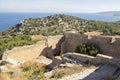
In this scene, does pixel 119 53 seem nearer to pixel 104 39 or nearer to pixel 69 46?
pixel 104 39

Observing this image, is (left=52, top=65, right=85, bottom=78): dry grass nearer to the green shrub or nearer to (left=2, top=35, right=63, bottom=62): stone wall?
the green shrub

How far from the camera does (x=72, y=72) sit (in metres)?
12.7

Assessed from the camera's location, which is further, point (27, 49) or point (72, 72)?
point (27, 49)

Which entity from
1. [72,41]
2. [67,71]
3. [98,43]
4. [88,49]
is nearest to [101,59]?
[67,71]

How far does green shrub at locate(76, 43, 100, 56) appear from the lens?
57.0 ft

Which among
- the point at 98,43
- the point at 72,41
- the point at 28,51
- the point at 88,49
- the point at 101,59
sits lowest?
the point at 28,51

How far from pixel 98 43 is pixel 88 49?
0.93 meters

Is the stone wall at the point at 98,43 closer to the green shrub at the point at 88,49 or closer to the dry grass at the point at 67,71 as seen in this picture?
the green shrub at the point at 88,49

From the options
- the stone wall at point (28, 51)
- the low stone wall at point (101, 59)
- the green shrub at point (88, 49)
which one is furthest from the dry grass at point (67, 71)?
the stone wall at point (28, 51)

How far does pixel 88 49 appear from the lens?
699 inches

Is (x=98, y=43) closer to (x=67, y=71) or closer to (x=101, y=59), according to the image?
(x=101, y=59)

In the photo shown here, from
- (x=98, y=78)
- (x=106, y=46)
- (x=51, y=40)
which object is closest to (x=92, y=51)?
(x=106, y=46)

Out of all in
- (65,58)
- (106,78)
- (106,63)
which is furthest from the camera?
(65,58)

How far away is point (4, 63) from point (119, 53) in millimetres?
8185
